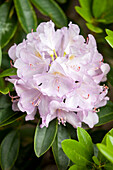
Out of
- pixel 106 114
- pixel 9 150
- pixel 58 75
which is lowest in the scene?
pixel 9 150

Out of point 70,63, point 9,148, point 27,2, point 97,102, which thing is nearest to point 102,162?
point 97,102

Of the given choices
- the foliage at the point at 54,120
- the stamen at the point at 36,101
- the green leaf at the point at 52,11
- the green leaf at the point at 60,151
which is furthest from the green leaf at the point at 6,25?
the green leaf at the point at 60,151

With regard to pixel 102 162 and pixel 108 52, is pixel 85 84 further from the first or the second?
pixel 108 52

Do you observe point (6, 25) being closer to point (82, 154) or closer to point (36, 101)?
point (36, 101)

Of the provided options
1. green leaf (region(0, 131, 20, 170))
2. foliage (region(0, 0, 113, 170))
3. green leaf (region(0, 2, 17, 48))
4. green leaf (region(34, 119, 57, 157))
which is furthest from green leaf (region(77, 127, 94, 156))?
green leaf (region(0, 2, 17, 48))

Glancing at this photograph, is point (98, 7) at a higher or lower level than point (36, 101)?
higher

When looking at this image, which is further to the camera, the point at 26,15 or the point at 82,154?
the point at 26,15

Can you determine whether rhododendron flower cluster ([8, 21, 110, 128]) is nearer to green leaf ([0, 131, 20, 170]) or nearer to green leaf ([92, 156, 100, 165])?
green leaf ([92, 156, 100, 165])

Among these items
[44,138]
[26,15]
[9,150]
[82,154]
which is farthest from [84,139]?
[26,15]

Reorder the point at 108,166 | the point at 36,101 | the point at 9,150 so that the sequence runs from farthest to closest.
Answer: the point at 9,150, the point at 36,101, the point at 108,166
